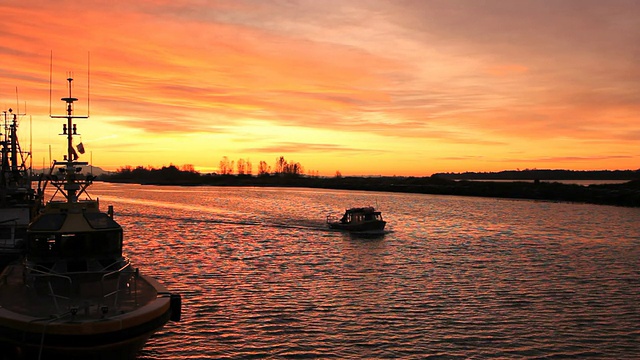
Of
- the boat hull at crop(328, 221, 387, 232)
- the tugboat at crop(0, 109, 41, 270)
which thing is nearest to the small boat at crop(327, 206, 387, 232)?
the boat hull at crop(328, 221, 387, 232)

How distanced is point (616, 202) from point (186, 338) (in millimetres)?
121513

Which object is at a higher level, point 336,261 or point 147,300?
point 147,300

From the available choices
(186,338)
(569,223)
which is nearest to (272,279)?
(186,338)

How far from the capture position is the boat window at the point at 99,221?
19.3m

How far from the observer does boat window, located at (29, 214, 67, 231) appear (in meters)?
18.6

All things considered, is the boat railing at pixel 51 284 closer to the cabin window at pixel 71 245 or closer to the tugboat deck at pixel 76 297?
the tugboat deck at pixel 76 297

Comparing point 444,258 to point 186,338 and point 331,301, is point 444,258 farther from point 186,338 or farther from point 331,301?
point 186,338

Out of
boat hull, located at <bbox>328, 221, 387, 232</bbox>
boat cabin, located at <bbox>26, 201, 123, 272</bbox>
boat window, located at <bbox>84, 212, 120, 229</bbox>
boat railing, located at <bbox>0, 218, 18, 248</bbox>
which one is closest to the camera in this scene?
boat cabin, located at <bbox>26, 201, 123, 272</bbox>

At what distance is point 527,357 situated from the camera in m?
20.0

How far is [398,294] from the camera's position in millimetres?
30234

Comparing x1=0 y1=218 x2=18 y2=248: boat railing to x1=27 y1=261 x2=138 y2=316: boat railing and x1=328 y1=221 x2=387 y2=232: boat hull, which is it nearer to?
x1=27 y1=261 x2=138 y2=316: boat railing

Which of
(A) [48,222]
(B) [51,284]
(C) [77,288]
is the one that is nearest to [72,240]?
(A) [48,222]

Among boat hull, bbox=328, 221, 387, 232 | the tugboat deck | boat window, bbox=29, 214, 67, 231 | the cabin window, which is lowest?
boat hull, bbox=328, 221, 387, 232

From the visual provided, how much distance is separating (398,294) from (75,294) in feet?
63.1
